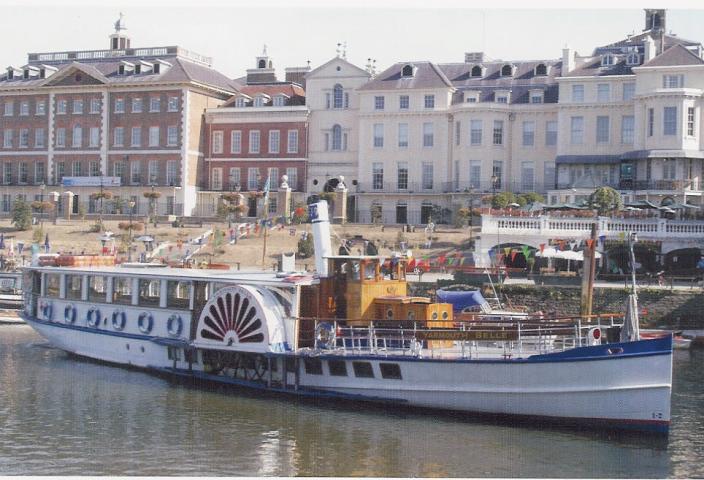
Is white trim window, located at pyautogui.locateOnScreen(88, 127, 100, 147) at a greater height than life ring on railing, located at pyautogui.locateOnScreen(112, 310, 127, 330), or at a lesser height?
greater

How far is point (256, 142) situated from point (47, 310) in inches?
1470

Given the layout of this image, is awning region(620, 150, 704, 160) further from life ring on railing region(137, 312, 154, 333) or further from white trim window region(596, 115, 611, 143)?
life ring on railing region(137, 312, 154, 333)

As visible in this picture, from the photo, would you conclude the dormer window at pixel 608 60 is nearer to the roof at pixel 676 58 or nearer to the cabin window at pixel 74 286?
the roof at pixel 676 58

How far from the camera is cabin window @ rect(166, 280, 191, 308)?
103 ft

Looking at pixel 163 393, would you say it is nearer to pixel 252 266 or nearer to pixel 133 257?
pixel 252 266

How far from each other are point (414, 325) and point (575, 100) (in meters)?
38.0

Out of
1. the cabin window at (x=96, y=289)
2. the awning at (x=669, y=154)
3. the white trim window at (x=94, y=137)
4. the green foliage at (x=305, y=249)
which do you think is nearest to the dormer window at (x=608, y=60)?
the awning at (x=669, y=154)

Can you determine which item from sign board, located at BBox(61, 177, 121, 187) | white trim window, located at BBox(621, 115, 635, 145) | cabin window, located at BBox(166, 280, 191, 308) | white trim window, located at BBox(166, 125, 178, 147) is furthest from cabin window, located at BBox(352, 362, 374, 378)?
sign board, located at BBox(61, 177, 121, 187)

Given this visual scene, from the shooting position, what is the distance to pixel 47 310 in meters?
35.9

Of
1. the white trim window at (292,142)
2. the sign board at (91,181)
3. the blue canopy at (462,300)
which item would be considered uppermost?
the white trim window at (292,142)

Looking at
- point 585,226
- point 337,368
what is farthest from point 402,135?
point 337,368

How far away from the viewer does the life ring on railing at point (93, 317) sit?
34.0 meters

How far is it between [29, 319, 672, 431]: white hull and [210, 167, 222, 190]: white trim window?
45.3 meters

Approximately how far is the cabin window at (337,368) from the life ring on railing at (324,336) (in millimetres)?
448
